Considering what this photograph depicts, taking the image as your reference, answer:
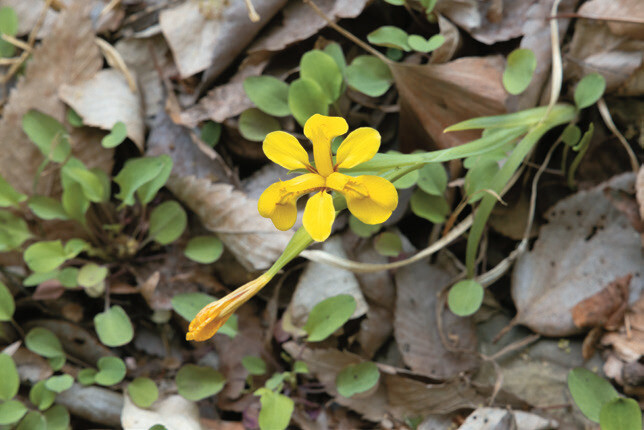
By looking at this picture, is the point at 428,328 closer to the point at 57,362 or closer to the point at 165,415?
the point at 165,415

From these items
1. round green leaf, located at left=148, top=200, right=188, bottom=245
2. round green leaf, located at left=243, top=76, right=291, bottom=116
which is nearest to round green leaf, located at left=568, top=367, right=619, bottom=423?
round green leaf, located at left=243, top=76, right=291, bottom=116

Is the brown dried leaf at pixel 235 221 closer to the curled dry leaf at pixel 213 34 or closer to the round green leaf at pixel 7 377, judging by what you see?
the curled dry leaf at pixel 213 34

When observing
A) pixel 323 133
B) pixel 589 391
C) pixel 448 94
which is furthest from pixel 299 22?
pixel 589 391

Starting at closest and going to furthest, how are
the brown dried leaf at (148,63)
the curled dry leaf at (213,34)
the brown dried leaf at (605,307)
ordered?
the brown dried leaf at (605,307) → the curled dry leaf at (213,34) → the brown dried leaf at (148,63)

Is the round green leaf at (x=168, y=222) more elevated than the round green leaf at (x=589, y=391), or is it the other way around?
the round green leaf at (x=168, y=222)

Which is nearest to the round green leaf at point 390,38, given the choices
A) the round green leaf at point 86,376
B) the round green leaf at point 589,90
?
the round green leaf at point 589,90

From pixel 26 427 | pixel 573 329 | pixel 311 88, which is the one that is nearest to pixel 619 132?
pixel 573 329
